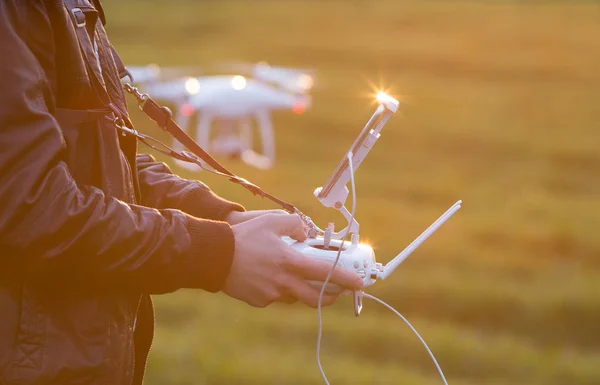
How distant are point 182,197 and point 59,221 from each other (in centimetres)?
57

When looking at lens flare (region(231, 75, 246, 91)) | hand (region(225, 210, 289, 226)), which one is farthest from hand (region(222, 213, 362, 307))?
lens flare (region(231, 75, 246, 91))

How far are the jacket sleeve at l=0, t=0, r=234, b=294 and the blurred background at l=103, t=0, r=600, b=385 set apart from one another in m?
3.77

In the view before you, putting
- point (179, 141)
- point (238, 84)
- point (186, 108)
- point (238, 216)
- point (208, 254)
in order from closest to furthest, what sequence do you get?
1. point (208, 254)
2. point (238, 216)
3. point (179, 141)
4. point (186, 108)
5. point (238, 84)

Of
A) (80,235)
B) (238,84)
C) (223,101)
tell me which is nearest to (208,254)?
(80,235)

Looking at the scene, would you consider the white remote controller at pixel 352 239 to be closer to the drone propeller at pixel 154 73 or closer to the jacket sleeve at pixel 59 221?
the jacket sleeve at pixel 59 221

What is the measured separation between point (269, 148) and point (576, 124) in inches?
225

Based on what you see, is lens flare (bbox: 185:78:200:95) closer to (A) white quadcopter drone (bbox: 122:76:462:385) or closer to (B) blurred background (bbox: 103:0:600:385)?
(B) blurred background (bbox: 103:0:600:385)

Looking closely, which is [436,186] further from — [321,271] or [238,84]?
[321,271]

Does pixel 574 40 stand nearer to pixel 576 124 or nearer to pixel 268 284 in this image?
pixel 576 124

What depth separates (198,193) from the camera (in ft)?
6.96

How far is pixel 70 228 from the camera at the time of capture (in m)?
1.58

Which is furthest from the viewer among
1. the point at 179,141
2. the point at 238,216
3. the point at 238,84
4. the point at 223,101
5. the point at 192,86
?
the point at 238,84

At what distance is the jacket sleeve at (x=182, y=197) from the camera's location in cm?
210

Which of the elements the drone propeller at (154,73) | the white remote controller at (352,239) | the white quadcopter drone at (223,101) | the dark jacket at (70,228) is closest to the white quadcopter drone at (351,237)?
the white remote controller at (352,239)
